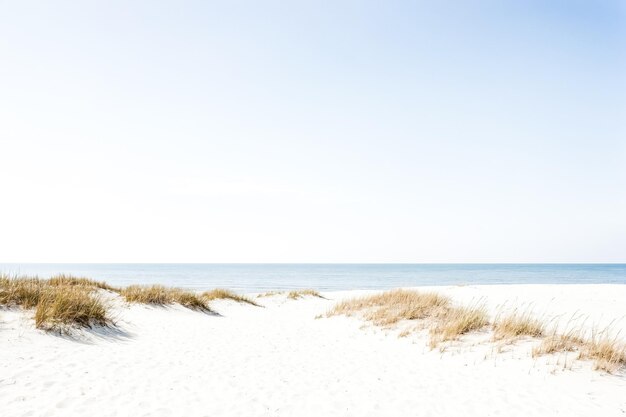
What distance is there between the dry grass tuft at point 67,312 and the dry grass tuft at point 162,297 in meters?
5.83

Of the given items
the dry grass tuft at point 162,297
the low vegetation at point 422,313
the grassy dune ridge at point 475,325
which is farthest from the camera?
the dry grass tuft at point 162,297

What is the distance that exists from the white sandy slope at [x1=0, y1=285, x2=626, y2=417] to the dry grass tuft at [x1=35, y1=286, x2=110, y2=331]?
35cm

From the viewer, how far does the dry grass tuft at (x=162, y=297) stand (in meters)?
16.0

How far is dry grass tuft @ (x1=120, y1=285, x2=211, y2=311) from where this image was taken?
16.0 m

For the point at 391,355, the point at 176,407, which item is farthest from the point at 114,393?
the point at 391,355

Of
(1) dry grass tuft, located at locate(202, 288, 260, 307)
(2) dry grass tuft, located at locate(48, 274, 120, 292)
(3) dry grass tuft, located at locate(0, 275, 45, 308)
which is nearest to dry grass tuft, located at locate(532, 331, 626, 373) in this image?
(3) dry grass tuft, located at locate(0, 275, 45, 308)

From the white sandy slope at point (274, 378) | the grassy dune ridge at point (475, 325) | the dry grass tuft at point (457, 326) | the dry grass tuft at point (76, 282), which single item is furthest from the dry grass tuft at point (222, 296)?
the dry grass tuft at point (457, 326)

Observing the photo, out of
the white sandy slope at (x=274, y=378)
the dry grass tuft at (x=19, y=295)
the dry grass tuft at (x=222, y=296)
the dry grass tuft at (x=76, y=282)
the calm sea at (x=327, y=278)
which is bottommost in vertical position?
the calm sea at (x=327, y=278)

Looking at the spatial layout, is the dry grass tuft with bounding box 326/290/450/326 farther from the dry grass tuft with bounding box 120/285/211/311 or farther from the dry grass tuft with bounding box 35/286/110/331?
the dry grass tuft with bounding box 35/286/110/331

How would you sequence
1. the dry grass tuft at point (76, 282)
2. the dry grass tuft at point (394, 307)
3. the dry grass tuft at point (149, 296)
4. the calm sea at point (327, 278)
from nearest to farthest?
the dry grass tuft at point (394, 307) < the dry grass tuft at point (149, 296) < the dry grass tuft at point (76, 282) < the calm sea at point (327, 278)

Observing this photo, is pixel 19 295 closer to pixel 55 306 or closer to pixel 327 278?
pixel 55 306

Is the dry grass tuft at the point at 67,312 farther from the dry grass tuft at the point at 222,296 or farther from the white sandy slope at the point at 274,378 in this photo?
the dry grass tuft at the point at 222,296

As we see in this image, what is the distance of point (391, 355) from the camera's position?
9.74 meters

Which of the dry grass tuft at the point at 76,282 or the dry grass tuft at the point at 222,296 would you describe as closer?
the dry grass tuft at the point at 76,282
